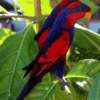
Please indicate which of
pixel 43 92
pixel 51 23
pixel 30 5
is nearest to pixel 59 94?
pixel 43 92

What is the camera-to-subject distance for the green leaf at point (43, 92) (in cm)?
29

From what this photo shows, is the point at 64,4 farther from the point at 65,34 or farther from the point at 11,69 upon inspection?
the point at 11,69

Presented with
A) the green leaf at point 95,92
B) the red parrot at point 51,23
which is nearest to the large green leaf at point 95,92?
the green leaf at point 95,92

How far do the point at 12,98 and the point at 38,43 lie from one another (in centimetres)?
13

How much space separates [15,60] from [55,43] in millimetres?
109

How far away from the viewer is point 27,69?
281mm

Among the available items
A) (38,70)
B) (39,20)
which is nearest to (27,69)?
(38,70)

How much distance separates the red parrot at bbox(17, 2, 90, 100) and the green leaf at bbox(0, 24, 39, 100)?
0.03 m

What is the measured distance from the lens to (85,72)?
0.33m

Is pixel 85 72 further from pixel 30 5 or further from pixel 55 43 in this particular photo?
pixel 30 5

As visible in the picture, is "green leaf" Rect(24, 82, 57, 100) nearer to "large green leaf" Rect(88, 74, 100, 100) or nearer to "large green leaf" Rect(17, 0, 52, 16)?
"large green leaf" Rect(88, 74, 100, 100)

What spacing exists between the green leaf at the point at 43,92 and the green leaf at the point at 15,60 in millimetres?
27

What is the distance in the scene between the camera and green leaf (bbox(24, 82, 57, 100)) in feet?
0.96

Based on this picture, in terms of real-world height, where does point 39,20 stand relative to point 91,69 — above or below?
above
